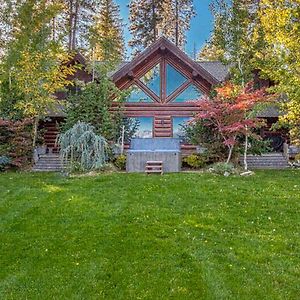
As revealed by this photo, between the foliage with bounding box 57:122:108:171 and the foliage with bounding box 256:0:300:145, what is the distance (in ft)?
22.4

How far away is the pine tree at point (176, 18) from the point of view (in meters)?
34.9

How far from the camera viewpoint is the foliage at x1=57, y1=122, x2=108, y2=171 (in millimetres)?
15328

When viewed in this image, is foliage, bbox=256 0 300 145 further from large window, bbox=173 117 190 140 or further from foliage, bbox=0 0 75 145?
foliage, bbox=0 0 75 145

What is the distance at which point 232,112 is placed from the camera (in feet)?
51.0

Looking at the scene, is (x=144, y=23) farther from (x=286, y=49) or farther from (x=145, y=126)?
(x=286, y=49)

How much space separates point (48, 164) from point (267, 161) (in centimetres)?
968

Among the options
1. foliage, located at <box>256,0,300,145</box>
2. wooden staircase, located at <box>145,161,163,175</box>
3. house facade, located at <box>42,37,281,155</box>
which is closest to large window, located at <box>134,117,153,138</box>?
house facade, located at <box>42,37,281,155</box>

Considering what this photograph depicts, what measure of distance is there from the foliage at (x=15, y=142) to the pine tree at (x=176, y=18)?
21.1 m

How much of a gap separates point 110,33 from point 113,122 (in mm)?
17903

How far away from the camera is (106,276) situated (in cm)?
576

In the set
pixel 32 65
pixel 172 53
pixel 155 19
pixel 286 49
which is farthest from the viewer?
pixel 155 19

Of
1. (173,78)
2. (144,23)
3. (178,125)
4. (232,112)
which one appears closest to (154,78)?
(173,78)

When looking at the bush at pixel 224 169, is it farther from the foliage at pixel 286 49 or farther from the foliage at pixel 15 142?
the foliage at pixel 15 142

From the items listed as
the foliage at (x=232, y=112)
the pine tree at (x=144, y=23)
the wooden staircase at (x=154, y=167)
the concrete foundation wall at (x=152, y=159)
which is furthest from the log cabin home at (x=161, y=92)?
the pine tree at (x=144, y=23)
